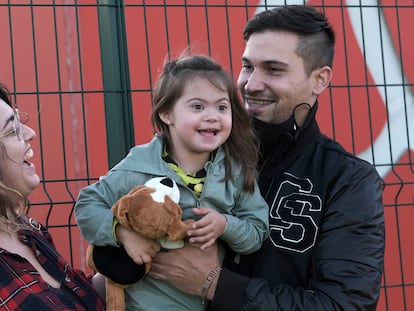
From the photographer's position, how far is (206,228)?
220 centimetres

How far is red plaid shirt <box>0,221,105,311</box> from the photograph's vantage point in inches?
78.4

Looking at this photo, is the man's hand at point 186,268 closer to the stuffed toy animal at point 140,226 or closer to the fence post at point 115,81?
the stuffed toy animal at point 140,226

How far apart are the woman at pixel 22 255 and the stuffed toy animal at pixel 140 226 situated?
0.10 meters

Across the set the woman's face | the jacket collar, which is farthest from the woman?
the jacket collar

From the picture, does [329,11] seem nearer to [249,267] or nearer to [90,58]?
[90,58]

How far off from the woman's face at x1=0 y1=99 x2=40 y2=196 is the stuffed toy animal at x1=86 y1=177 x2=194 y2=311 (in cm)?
27

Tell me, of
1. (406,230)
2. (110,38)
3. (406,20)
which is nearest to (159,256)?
(110,38)

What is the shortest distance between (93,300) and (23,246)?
0.28 m

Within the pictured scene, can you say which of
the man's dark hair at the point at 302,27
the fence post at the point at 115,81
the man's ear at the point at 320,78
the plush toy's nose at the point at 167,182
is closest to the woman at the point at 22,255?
the plush toy's nose at the point at 167,182

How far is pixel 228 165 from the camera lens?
94.6 inches

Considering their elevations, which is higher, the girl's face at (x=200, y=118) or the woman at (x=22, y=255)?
the girl's face at (x=200, y=118)

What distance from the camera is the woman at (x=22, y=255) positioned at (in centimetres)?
201

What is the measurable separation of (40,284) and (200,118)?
712mm

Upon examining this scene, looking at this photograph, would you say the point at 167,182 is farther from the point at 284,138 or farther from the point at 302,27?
the point at 302,27
